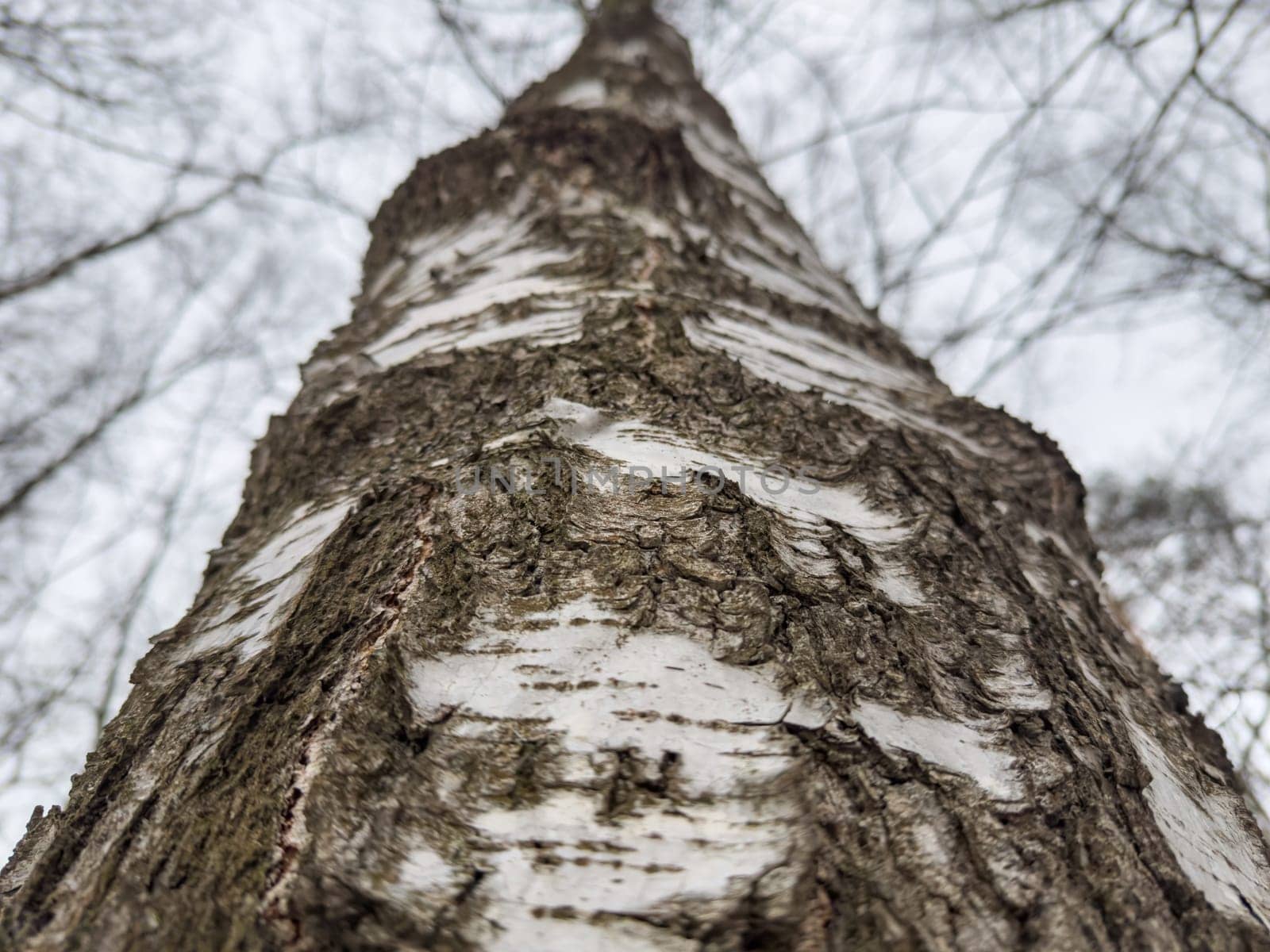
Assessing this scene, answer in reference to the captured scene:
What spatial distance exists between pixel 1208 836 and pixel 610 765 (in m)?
0.69

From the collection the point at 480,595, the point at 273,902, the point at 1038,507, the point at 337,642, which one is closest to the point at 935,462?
the point at 1038,507

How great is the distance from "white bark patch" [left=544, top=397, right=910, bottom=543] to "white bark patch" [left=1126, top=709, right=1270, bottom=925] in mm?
382

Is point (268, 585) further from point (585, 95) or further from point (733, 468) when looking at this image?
point (585, 95)

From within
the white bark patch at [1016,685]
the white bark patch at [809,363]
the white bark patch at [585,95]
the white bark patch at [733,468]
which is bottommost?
the white bark patch at [1016,685]

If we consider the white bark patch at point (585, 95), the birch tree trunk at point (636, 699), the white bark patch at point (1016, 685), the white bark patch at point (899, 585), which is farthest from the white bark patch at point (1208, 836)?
the white bark patch at point (585, 95)

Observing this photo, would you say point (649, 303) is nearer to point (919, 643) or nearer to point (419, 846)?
point (919, 643)

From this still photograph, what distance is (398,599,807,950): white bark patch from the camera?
60cm

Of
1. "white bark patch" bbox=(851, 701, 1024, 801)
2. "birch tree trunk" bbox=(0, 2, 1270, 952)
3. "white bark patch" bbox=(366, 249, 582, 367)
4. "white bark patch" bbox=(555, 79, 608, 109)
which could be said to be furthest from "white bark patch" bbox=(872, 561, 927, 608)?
"white bark patch" bbox=(555, 79, 608, 109)

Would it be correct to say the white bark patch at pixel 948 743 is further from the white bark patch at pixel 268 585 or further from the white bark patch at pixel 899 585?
the white bark patch at pixel 268 585

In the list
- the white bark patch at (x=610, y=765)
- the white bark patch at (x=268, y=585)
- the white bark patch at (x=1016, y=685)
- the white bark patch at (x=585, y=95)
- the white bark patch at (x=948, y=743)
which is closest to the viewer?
the white bark patch at (x=610, y=765)

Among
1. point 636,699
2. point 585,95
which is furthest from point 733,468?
point 585,95

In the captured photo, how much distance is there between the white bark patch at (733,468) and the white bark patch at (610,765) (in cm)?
25

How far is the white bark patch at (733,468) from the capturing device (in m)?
0.99

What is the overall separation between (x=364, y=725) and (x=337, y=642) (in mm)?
143
